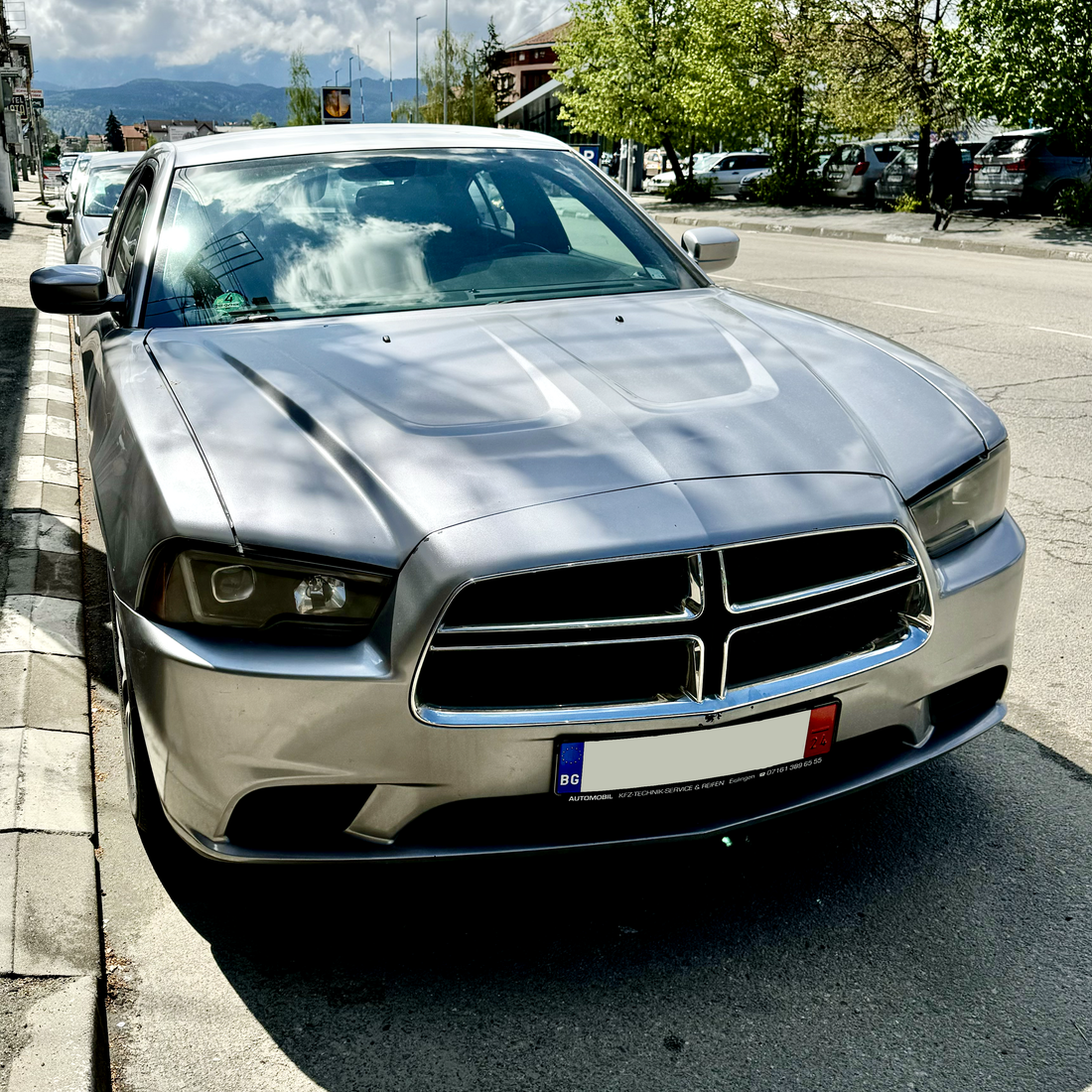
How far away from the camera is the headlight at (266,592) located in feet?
6.81

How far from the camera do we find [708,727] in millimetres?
2111

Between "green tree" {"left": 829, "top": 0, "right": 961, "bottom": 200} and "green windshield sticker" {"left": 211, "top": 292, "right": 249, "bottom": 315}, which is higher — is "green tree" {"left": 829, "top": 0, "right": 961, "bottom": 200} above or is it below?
above

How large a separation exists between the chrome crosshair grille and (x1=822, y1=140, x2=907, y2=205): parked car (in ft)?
99.6

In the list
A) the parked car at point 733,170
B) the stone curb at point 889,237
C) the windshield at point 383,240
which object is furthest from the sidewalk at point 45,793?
the parked car at point 733,170

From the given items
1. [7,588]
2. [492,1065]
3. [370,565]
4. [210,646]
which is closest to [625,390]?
[370,565]

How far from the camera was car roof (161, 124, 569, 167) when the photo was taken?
368 cm

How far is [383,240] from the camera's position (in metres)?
3.40

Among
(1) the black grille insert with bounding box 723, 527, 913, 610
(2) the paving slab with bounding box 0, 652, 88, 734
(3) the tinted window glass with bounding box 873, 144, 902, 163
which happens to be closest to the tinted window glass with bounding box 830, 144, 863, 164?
(3) the tinted window glass with bounding box 873, 144, 902, 163

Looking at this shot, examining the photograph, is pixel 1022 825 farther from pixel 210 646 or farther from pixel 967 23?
pixel 967 23

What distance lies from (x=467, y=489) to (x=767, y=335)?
47.0 inches

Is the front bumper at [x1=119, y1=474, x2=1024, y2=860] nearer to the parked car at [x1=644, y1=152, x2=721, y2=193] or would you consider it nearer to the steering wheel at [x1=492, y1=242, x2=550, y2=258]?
the steering wheel at [x1=492, y1=242, x2=550, y2=258]

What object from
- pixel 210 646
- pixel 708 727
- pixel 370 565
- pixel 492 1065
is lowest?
pixel 492 1065

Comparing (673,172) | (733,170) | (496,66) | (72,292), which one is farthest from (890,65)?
(496,66)

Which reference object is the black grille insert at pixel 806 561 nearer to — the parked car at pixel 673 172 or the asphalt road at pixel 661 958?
the asphalt road at pixel 661 958
